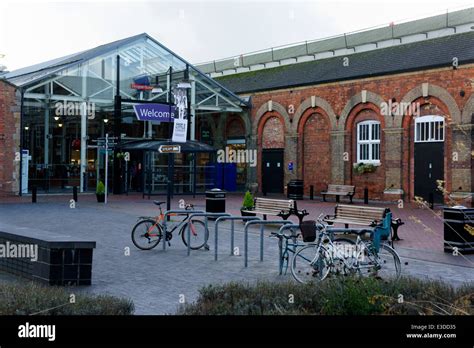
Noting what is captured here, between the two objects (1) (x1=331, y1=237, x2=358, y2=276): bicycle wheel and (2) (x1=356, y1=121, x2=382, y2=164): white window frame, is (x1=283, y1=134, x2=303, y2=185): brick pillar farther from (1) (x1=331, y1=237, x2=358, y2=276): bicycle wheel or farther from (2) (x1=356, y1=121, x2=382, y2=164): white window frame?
(1) (x1=331, y1=237, x2=358, y2=276): bicycle wheel

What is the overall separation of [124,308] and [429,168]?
22.0 meters

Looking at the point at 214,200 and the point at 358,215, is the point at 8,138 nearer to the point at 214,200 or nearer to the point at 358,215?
the point at 214,200

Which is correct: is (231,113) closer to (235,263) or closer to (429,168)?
(429,168)

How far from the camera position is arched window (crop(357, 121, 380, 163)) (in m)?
28.8

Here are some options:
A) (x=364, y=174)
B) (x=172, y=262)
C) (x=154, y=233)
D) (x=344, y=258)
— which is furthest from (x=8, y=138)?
(x=344, y=258)

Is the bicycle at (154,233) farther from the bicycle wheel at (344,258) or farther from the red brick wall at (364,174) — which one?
the red brick wall at (364,174)

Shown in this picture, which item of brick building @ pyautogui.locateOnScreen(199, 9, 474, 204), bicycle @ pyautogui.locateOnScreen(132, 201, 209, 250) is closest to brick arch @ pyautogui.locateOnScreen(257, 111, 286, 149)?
brick building @ pyautogui.locateOnScreen(199, 9, 474, 204)

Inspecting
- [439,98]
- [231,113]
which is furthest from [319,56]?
[439,98]

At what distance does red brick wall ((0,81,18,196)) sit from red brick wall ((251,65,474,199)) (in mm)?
14256

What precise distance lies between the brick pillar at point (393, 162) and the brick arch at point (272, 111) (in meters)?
6.86

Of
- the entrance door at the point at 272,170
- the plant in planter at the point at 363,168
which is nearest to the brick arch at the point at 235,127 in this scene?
the entrance door at the point at 272,170

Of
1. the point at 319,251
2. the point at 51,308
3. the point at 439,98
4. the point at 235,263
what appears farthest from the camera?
the point at 439,98

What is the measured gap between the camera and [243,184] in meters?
37.0

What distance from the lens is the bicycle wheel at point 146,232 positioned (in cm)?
1317
